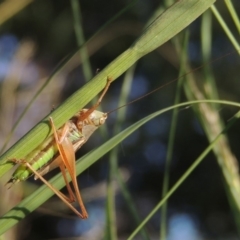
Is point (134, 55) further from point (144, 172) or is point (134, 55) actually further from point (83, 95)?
point (144, 172)

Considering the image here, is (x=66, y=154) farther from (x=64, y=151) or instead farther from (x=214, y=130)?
(x=214, y=130)

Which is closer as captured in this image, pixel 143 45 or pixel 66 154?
pixel 143 45

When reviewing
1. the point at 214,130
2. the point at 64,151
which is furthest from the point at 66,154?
the point at 214,130

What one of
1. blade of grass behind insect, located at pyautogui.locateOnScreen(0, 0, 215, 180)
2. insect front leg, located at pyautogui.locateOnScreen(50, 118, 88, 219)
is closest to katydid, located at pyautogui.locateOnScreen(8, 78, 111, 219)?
insect front leg, located at pyautogui.locateOnScreen(50, 118, 88, 219)

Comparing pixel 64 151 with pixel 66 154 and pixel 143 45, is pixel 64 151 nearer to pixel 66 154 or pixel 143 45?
pixel 66 154

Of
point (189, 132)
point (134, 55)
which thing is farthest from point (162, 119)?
point (134, 55)

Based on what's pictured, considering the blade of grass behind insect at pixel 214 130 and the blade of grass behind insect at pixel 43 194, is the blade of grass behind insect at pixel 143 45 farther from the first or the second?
the blade of grass behind insect at pixel 214 130

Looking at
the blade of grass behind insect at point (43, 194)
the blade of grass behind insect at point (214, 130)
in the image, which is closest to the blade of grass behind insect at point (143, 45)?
the blade of grass behind insect at point (43, 194)

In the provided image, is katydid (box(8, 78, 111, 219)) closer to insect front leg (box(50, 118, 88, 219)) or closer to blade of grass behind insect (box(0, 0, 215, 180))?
Answer: insect front leg (box(50, 118, 88, 219))
